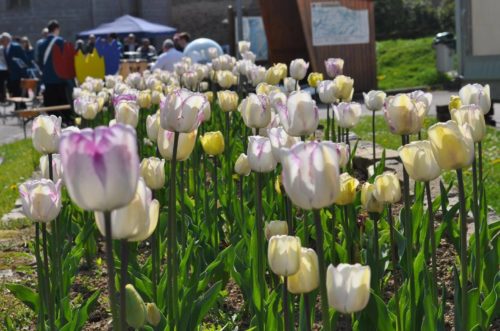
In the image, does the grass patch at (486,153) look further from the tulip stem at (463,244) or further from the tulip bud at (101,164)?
the tulip bud at (101,164)

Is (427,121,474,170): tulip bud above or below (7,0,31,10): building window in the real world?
below

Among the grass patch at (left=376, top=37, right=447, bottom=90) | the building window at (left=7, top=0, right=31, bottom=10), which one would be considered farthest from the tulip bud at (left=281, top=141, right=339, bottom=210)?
the building window at (left=7, top=0, right=31, bottom=10)

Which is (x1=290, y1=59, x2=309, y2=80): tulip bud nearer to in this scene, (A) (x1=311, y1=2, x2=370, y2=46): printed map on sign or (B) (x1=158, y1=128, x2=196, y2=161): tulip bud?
(B) (x1=158, y1=128, x2=196, y2=161): tulip bud

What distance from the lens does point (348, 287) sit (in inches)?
68.9

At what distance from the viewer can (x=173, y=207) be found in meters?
2.60

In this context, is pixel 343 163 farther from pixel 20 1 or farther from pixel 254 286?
pixel 20 1

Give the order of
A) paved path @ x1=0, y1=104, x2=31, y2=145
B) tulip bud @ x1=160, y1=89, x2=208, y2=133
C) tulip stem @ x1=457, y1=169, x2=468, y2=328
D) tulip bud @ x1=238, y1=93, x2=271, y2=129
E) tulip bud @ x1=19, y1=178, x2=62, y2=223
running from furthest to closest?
paved path @ x1=0, y1=104, x2=31, y2=145, tulip bud @ x1=238, y1=93, x2=271, y2=129, tulip bud @ x1=160, y1=89, x2=208, y2=133, tulip bud @ x1=19, y1=178, x2=62, y2=223, tulip stem @ x1=457, y1=169, x2=468, y2=328

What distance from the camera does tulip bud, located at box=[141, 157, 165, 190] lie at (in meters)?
2.76

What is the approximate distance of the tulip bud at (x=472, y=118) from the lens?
8.39ft

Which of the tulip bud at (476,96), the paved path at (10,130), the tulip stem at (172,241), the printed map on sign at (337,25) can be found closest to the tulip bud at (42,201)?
the tulip stem at (172,241)

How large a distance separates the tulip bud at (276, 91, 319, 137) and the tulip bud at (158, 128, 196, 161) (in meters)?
0.32

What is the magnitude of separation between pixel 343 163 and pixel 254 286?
502mm

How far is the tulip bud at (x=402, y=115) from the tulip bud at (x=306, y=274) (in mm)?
871

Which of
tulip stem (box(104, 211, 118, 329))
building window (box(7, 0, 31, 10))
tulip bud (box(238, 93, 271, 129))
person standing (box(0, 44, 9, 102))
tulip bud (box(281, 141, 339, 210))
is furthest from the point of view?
Answer: building window (box(7, 0, 31, 10))
